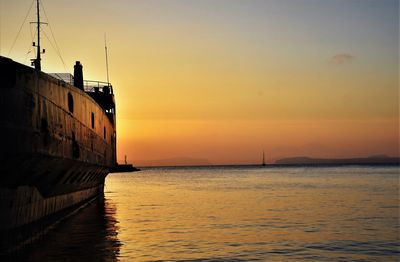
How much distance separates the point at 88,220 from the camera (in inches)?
1070

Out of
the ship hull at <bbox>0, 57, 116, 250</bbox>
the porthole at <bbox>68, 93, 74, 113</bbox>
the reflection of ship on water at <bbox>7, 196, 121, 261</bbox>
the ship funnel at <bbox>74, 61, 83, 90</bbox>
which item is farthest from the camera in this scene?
the ship funnel at <bbox>74, 61, 83, 90</bbox>

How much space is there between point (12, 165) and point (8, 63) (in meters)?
2.63

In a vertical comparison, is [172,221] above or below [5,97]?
below

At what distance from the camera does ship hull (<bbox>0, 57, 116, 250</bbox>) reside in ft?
43.0

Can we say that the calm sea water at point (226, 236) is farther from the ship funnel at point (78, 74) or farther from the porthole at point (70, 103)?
the ship funnel at point (78, 74)

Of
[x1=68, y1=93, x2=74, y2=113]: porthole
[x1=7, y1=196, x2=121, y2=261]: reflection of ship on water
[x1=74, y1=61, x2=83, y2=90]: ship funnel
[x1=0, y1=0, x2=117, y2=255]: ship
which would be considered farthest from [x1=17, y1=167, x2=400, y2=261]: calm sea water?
[x1=74, y1=61, x2=83, y2=90]: ship funnel

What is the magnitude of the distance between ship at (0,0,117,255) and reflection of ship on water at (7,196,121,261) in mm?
543

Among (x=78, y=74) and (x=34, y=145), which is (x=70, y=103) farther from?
(x=78, y=74)

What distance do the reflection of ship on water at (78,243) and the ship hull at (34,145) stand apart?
76cm

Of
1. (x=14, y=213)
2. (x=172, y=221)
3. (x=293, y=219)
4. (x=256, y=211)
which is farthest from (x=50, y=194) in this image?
(x=256, y=211)

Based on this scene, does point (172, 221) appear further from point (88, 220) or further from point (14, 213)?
point (14, 213)

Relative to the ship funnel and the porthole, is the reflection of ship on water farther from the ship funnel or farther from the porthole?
the ship funnel

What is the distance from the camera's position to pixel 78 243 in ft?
63.3

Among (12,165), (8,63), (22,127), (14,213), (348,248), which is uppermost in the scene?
(8,63)
